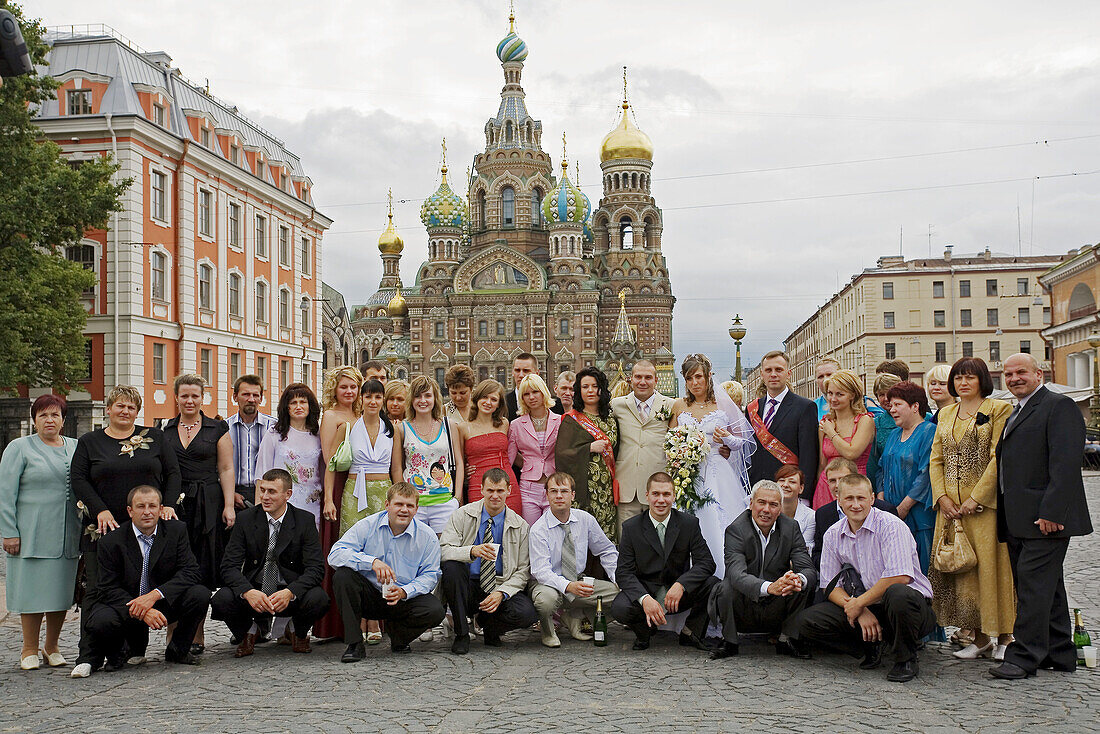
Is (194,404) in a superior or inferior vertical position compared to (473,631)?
superior

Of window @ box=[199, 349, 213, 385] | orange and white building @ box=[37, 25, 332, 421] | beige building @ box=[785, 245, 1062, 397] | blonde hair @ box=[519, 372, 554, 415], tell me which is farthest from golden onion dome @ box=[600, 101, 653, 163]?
blonde hair @ box=[519, 372, 554, 415]

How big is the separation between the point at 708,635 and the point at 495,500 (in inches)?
75.6

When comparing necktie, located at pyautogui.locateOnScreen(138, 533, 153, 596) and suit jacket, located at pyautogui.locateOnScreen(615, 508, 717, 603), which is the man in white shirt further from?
necktie, located at pyautogui.locateOnScreen(138, 533, 153, 596)

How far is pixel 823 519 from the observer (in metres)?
7.32

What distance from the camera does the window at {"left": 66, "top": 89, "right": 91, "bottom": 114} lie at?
27.3m

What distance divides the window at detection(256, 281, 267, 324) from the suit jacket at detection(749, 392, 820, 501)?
27.5 metres

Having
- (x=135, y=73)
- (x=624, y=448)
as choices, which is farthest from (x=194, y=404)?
(x=135, y=73)

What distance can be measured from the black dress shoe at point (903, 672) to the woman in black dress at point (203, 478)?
16.0 ft

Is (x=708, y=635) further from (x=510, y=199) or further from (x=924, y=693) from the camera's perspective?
(x=510, y=199)

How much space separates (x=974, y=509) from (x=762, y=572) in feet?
5.02

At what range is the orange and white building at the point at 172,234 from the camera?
2656 cm

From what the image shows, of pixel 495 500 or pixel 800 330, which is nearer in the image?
pixel 495 500

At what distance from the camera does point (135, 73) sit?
28.6m

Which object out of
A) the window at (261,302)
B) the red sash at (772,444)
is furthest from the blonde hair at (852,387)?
the window at (261,302)
